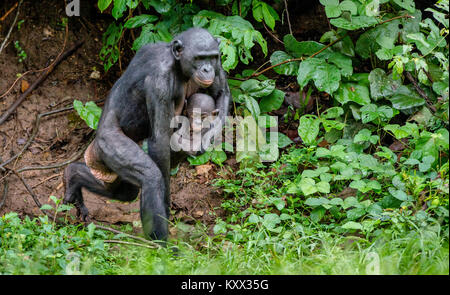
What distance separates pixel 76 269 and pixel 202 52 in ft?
6.52

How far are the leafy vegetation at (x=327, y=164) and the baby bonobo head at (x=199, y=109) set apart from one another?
0.95 m

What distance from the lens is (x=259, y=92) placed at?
7.04 meters

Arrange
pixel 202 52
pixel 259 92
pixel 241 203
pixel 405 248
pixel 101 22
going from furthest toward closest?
pixel 101 22 < pixel 259 92 < pixel 241 203 < pixel 202 52 < pixel 405 248

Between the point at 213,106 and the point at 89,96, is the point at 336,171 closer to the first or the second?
the point at 213,106

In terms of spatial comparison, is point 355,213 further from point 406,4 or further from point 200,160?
point 406,4

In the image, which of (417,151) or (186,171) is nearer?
(417,151)

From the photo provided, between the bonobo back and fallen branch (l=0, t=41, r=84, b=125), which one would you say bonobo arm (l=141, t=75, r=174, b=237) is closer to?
the bonobo back

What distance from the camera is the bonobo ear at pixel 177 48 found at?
5.14m

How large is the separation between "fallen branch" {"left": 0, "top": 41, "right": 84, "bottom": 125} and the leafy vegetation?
29.0 inches

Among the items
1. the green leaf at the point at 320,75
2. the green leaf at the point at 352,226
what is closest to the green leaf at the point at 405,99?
the green leaf at the point at 320,75

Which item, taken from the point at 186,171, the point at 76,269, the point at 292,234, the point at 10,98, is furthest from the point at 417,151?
the point at 10,98

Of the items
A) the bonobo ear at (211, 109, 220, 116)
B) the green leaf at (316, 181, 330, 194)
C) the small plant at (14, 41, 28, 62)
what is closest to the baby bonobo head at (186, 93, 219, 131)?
the bonobo ear at (211, 109, 220, 116)

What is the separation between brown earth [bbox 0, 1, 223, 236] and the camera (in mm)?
7246

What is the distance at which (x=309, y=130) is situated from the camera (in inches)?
265
